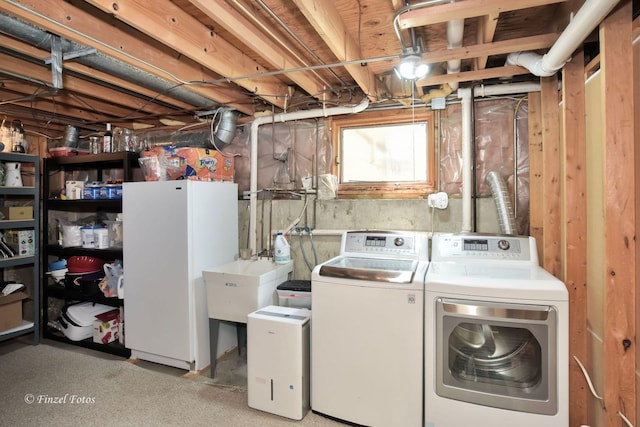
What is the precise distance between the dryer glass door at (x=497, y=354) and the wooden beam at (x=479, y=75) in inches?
56.9

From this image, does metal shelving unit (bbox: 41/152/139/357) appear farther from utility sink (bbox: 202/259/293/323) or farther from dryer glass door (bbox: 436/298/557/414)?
dryer glass door (bbox: 436/298/557/414)

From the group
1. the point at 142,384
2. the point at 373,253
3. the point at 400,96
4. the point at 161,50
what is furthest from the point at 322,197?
the point at 142,384

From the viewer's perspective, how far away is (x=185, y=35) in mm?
1883

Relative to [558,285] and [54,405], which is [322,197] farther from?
[54,405]

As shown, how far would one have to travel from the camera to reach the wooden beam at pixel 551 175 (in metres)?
2.08

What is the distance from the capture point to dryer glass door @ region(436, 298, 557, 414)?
5.45 ft

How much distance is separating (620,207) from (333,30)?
1.55 metres

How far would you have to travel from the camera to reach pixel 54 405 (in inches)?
89.7

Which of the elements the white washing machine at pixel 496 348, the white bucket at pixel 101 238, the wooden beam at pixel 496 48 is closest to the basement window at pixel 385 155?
the wooden beam at pixel 496 48

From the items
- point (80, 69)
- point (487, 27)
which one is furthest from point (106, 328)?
point (487, 27)

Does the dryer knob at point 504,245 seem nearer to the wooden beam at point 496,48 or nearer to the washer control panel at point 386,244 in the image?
the washer control panel at point 386,244

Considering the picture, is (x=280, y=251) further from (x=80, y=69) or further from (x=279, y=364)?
(x=80, y=69)

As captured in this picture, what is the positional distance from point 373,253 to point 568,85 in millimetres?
1496

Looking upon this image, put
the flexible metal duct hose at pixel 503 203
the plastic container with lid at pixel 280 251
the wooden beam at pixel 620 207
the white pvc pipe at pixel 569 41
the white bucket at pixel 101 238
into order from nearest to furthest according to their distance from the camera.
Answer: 1. the white pvc pipe at pixel 569 41
2. the wooden beam at pixel 620 207
3. the flexible metal duct hose at pixel 503 203
4. the plastic container with lid at pixel 280 251
5. the white bucket at pixel 101 238
